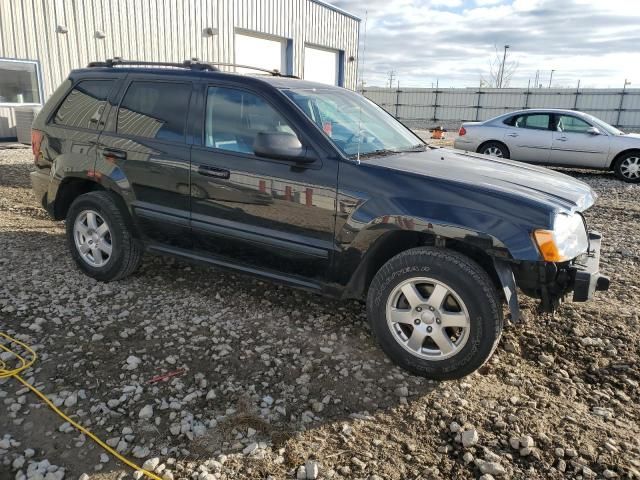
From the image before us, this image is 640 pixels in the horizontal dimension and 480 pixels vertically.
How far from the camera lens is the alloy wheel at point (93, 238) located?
14.3 ft

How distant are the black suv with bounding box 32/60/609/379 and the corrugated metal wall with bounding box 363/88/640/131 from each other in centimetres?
2628

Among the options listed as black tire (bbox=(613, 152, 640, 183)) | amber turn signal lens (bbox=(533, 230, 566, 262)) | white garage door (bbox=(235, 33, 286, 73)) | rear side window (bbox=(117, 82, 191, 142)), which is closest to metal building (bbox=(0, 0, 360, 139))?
white garage door (bbox=(235, 33, 286, 73))

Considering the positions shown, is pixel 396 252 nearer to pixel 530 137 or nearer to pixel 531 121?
pixel 530 137

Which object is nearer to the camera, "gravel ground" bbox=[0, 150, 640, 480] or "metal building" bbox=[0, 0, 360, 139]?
"gravel ground" bbox=[0, 150, 640, 480]

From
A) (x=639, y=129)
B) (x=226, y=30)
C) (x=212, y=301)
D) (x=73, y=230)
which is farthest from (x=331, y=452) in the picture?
(x=639, y=129)

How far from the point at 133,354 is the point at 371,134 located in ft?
7.52

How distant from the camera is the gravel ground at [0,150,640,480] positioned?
2.43 metres

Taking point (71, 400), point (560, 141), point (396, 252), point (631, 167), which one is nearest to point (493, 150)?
point (560, 141)

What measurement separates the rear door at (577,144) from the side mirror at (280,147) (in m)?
9.36

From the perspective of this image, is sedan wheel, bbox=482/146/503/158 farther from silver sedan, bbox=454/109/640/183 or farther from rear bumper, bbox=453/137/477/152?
rear bumper, bbox=453/137/477/152

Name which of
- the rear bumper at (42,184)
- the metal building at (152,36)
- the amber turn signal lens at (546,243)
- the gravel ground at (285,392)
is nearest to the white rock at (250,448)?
the gravel ground at (285,392)

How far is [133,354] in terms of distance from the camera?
3326mm

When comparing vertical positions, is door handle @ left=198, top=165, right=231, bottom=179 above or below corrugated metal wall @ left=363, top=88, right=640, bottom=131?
below

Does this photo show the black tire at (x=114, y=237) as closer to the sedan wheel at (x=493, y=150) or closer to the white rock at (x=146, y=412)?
the white rock at (x=146, y=412)
